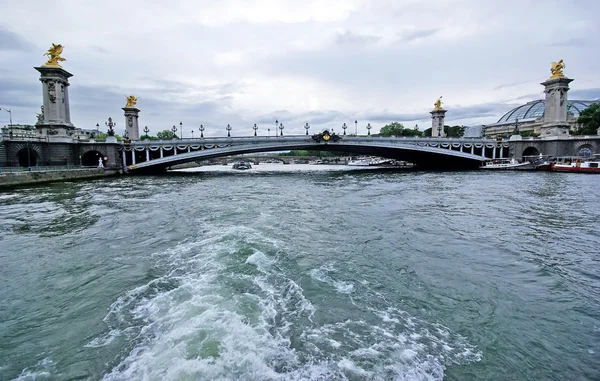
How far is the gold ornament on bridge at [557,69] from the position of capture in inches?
1773

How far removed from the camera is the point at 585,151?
141 ft

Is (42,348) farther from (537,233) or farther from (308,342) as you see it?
(537,233)

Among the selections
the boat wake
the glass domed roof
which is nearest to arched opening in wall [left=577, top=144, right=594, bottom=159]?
the boat wake

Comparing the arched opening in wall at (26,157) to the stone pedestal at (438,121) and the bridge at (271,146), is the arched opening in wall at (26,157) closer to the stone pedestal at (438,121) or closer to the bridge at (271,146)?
the bridge at (271,146)

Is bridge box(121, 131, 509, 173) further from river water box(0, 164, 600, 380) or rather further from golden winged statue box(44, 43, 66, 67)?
river water box(0, 164, 600, 380)

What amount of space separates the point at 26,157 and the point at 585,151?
2590 inches

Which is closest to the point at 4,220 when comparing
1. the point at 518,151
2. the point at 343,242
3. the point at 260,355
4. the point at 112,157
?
the point at 343,242

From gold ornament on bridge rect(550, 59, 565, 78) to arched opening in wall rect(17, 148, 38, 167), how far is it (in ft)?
212

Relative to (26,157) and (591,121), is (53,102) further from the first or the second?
(591,121)

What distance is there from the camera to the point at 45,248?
27.9ft

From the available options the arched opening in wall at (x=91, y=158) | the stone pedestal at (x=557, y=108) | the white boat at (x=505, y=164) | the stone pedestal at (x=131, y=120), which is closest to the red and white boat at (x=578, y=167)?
the white boat at (x=505, y=164)

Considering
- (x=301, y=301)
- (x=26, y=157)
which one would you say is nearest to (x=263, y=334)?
(x=301, y=301)

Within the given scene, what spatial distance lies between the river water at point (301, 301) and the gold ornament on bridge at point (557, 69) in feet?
154

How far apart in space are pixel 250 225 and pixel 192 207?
17.9 feet
